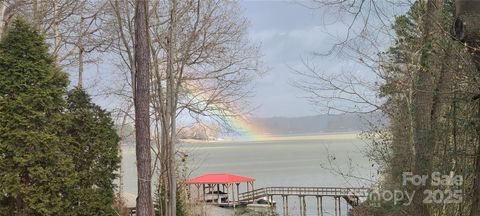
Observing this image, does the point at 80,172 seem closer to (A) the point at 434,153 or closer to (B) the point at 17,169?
(B) the point at 17,169

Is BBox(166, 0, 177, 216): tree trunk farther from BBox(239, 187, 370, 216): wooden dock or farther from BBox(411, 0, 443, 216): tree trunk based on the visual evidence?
BBox(239, 187, 370, 216): wooden dock

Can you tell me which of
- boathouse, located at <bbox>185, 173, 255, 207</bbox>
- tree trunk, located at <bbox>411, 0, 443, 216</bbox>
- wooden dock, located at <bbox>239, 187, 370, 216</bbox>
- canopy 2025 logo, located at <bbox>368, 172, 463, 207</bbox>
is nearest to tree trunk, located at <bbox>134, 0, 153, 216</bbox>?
canopy 2025 logo, located at <bbox>368, 172, 463, 207</bbox>

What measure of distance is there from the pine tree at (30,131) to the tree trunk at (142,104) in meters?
1.00

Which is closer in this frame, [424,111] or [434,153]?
[434,153]

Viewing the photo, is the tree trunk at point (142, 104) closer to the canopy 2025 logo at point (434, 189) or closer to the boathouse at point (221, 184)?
the canopy 2025 logo at point (434, 189)

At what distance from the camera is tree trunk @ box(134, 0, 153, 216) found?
7.17 meters

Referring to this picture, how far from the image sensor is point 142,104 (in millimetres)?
7207

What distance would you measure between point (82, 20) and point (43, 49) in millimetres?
6937

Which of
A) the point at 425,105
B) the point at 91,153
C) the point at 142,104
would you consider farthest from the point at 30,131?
the point at 425,105

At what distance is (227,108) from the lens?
1554 cm

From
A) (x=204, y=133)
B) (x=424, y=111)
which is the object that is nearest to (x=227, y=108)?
(x=204, y=133)

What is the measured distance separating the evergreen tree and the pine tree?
1.02 ft

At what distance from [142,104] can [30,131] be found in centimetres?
158

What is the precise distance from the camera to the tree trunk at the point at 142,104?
717 cm
